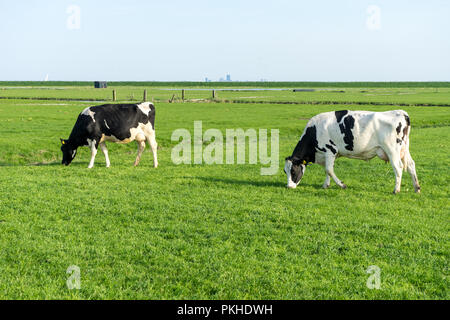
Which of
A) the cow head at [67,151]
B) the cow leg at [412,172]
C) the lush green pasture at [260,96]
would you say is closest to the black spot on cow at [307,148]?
the cow leg at [412,172]

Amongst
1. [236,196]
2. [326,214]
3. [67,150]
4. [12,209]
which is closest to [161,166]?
[67,150]

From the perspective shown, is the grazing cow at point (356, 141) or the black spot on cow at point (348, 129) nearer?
the grazing cow at point (356, 141)

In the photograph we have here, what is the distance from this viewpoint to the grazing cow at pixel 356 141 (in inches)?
500

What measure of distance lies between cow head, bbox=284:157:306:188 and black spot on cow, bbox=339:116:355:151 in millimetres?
1529

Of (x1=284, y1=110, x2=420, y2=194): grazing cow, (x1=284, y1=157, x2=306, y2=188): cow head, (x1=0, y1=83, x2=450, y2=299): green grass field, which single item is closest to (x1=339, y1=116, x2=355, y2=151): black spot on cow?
(x1=284, y1=110, x2=420, y2=194): grazing cow

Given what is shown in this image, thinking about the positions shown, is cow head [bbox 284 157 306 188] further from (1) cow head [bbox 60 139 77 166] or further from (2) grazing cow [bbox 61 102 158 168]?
(1) cow head [bbox 60 139 77 166]

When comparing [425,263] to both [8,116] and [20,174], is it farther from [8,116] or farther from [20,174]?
[8,116]

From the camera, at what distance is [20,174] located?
15531 mm

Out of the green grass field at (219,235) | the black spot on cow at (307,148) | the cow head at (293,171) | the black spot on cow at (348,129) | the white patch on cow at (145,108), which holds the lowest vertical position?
the green grass field at (219,235)

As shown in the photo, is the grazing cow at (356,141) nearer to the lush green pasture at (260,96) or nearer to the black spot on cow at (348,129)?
the black spot on cow at (348,129)

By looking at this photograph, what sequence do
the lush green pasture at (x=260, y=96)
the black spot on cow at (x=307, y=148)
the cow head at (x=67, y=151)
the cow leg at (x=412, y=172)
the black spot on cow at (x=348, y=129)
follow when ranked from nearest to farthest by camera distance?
the cow leg at (x=412, y=172) < the black spot on cow at (x=348, y=129) < the black spot on cow at (x=307, y=148) < the cow head at (x=67, y=151) < the lush green pasture at (x=260, y=96)

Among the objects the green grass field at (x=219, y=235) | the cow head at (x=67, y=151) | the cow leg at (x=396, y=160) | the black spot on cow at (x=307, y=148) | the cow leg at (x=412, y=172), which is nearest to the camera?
the green grass field at (x=219, y=235)

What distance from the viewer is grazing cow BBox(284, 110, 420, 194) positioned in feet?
41.6

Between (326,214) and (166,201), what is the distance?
13.3ft
